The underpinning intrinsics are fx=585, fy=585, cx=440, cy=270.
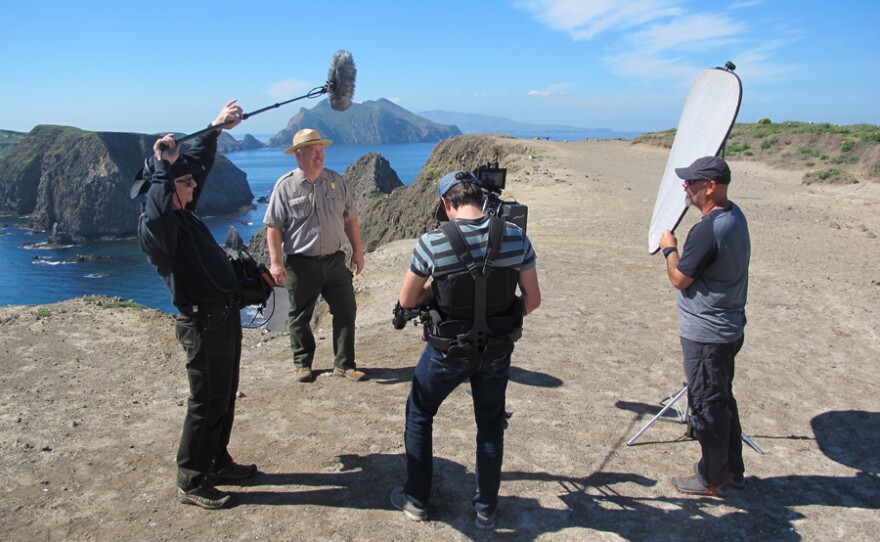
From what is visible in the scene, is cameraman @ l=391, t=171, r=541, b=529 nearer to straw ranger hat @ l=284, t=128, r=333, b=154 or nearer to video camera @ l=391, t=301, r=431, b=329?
video camera @ l=391, t=301, r=431, b=329

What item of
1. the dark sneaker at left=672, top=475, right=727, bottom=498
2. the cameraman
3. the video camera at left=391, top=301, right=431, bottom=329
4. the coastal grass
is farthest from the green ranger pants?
the coastal grass

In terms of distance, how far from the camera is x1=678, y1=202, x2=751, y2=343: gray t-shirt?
354cm

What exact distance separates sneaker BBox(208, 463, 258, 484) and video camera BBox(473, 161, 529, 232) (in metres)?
2.46

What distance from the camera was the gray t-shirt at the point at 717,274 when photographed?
3.54m

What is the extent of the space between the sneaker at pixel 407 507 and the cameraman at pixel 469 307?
0.80ft

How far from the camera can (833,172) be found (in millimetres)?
23891

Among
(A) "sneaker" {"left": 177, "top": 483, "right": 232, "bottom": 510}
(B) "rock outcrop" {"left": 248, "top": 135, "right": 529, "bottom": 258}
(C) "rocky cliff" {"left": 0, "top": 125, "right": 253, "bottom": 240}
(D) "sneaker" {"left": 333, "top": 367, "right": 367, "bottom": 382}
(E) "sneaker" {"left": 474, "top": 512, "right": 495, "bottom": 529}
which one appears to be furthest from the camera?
(C) "rocky cliff" {"left": 0, "top": 125, "right": 253, "bottom": 240}

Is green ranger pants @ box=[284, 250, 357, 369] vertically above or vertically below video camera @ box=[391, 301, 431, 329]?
below

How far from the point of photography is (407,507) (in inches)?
143

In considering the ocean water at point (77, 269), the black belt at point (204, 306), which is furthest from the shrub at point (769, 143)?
the ocean water at point (77, 269)

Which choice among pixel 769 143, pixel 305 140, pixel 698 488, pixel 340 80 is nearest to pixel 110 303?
pixel 305 140

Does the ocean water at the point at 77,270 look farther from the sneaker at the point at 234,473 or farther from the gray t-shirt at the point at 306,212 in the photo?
the sneaker at the point at 234,473

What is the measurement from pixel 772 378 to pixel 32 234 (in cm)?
14061

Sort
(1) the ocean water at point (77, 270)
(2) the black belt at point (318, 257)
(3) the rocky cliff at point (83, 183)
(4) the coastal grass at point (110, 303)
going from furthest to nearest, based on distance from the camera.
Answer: (3) the rocky cliff at point (83, 183)
(1) the ocean water at point (77, 270)
(4) the coastal grass at point (110, 303)
(2) the black belt at point (318, 257)
